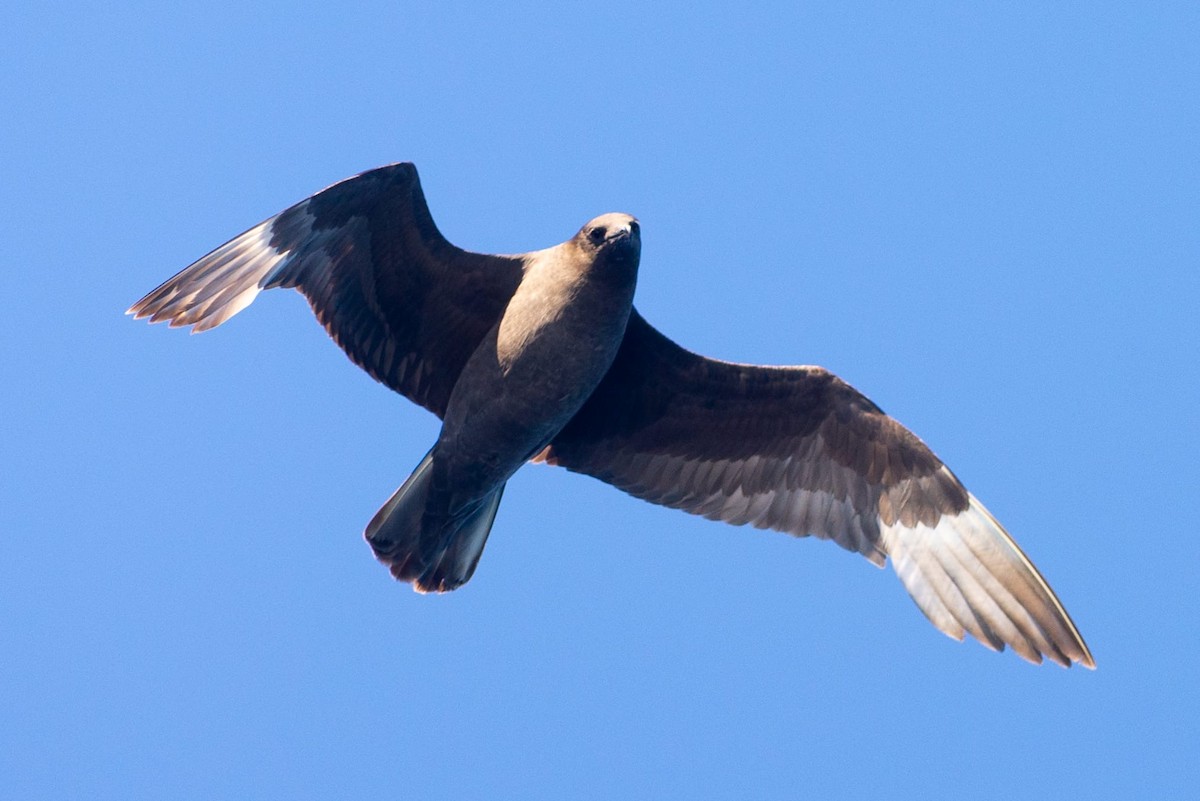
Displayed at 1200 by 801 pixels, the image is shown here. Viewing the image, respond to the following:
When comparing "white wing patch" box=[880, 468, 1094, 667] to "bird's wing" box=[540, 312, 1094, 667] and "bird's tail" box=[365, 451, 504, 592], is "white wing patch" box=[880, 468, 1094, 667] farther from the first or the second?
"bird's tail" box=[365, 451, 504, 592]

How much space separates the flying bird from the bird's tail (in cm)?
1

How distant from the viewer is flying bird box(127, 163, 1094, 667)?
7.18 m

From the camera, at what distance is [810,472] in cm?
793

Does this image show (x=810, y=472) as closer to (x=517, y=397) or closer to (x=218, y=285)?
(x=517, y=397)

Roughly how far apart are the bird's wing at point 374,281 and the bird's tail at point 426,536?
0.47m

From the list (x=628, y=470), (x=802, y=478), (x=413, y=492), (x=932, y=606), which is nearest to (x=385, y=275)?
(x=413, y=492)

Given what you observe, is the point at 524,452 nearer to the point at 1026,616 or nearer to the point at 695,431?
the point at 695,431

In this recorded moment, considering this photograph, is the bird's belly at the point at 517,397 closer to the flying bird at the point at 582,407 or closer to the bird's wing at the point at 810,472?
the flying bird at the point at 582,407

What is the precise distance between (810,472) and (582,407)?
48.6 inches

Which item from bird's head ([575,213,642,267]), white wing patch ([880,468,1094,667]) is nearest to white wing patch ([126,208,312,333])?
bird's head ([575,213,642,267])

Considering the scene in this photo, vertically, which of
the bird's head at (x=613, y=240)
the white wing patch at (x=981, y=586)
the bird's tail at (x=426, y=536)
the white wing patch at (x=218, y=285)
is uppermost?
the bird's head at (x=613, y=240)

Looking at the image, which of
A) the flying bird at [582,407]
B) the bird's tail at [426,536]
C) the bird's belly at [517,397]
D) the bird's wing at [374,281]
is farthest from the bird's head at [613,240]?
the bird's tail at [426,536]

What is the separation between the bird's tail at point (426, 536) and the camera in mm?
7613

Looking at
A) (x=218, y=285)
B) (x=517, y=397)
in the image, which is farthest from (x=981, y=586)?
(x=218, y=285)
